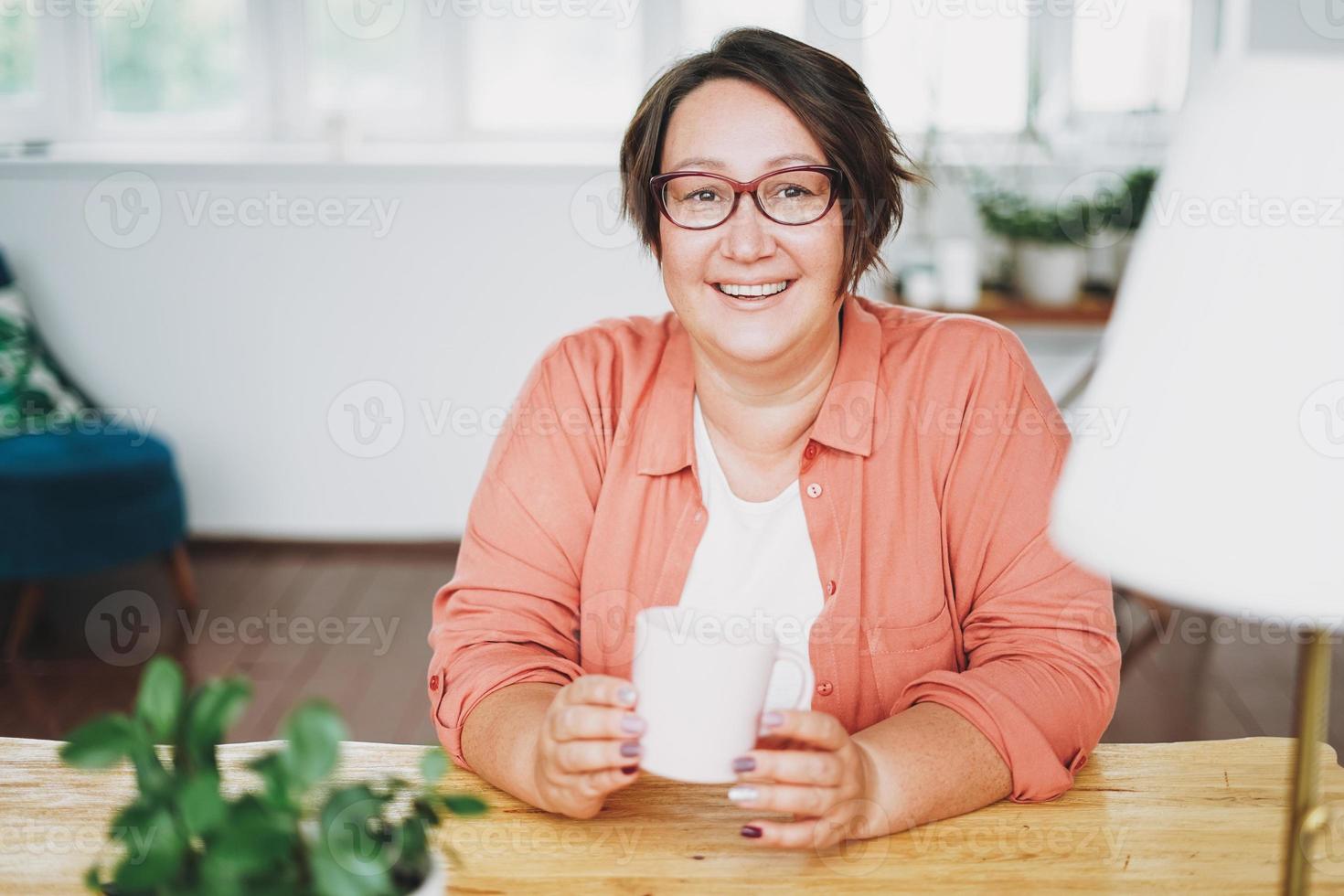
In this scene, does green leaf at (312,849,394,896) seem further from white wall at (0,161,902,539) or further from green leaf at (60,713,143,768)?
white wall at (0,161,902,539)

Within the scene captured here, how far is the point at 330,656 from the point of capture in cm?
315

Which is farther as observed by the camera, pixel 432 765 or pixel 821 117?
pixel 821 117

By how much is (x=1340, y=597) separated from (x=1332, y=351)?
4.1 inches

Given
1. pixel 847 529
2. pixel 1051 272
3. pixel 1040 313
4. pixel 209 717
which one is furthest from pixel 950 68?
pixel 209 717

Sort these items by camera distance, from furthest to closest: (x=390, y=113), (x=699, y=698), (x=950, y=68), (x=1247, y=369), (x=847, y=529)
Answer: (x=390, y=113) < (x=950, y=68) < (x=847, y=529) < (x=699, y=698) < (x=1247, y=369)

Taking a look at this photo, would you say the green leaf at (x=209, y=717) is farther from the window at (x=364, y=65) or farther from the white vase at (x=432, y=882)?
the window at (x=364, y=65)

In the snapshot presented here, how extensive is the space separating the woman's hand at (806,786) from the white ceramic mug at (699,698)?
0.10 ft

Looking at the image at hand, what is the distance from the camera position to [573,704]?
973 mm

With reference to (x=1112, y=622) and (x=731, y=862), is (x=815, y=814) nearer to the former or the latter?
(x=731, y=862)

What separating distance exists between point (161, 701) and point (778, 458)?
83 cm

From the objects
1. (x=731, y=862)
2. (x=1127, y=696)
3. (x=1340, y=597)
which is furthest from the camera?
(x=1127, y=696)

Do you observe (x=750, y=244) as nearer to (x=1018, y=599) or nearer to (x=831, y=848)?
(x=1018, y=599)

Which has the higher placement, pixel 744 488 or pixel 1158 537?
pixel 1158 537

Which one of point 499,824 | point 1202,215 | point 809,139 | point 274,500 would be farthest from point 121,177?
point 1202,215
